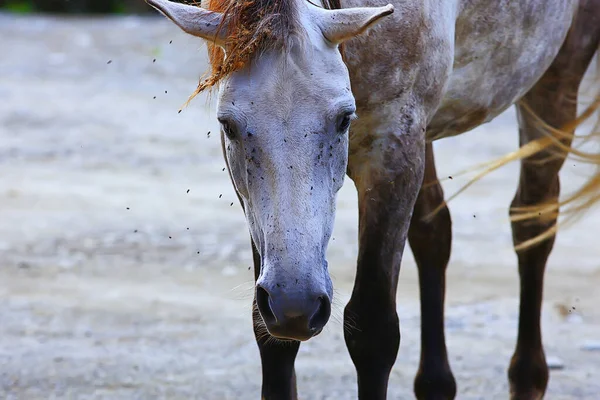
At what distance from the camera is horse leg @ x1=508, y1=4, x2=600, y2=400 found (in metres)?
4.00

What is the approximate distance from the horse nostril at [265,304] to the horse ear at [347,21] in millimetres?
616

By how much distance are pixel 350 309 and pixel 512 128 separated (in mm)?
7949

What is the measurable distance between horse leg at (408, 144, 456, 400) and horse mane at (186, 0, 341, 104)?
162 cm

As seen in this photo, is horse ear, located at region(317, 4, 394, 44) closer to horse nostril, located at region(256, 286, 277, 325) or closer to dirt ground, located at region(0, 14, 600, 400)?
dirt ground, located at region(0, 14, 600, 400)

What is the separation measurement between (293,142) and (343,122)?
15 cm

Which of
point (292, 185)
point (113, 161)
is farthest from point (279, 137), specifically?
point (113, 161)

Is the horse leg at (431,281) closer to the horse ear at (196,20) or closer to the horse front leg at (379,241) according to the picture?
the horse front leg at (379,241)

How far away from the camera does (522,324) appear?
424 centimetres

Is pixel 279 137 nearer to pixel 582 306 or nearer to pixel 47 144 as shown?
pixel 582 306

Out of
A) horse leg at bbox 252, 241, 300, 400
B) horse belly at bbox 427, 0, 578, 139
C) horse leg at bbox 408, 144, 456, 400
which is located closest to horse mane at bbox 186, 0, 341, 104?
horse belly at bbox 427, 0, 578, 139

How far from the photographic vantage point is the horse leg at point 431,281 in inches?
156

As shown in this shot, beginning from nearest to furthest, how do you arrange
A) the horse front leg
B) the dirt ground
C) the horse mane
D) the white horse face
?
1. the white horse face
2. the horse mane
3. the horse front leg
4. the dirt ground

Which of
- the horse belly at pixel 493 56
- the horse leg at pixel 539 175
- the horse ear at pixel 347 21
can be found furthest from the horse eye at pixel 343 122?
the horse leg at pixel 539 175

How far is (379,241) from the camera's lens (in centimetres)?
301
